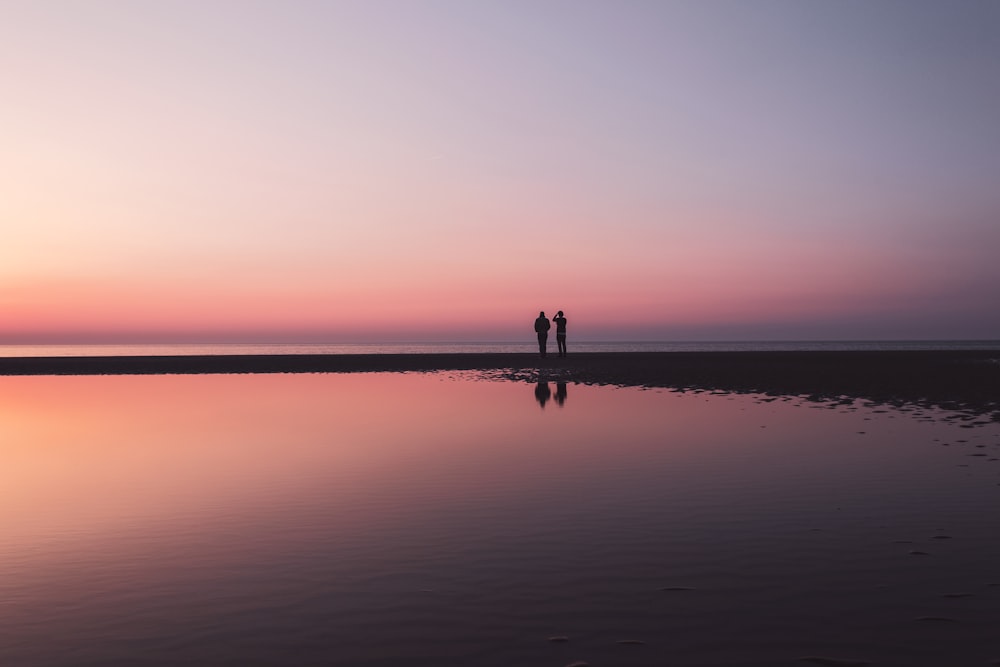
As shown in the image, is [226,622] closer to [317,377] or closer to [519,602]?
[519,602]

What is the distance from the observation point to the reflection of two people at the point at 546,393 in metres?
27.8

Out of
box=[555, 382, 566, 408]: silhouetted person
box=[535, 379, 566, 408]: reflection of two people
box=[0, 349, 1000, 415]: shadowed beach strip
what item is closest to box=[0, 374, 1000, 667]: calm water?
box=[555, 382, 566, 408]: silhouetted person

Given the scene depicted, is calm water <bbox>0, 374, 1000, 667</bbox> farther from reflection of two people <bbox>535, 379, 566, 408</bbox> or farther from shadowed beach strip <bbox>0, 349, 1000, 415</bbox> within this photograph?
shadowed beach strip <bbox>0, 349, 1000, 415</bbox>

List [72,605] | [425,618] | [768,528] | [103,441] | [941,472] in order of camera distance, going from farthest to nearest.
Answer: [103,441] → [941,472] → [768,528] → [72,605] → [425,618]

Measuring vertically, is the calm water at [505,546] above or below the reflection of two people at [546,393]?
below

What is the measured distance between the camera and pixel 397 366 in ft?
180

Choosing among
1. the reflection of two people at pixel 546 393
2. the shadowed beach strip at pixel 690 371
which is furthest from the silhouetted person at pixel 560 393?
the shadowed beach strip at pixel 690 371

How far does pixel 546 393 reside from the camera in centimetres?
3138

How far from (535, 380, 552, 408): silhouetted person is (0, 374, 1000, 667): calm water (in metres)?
7.73

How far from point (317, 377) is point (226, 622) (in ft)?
128

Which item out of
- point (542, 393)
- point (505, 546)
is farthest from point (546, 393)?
point (505, 546)

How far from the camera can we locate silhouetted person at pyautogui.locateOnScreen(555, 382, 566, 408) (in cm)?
2775

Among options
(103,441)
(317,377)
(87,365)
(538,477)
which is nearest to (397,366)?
(317,377)

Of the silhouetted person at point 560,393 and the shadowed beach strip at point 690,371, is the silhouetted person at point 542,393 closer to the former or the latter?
the silhouetted person at point 560,393
